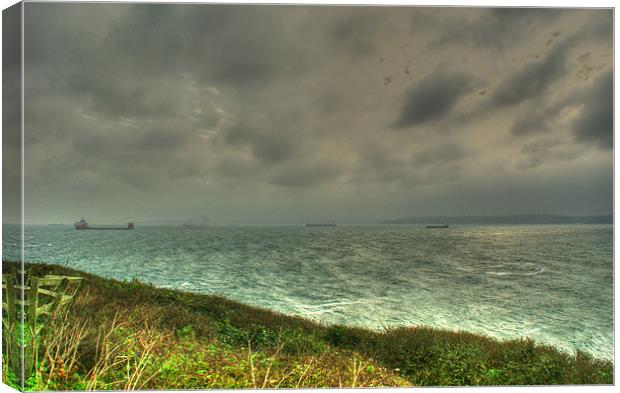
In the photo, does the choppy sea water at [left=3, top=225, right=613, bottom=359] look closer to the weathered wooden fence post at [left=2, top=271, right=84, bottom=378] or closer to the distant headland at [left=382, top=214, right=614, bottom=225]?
the distant headland at [left=382, top=214, right=614, bottom=225]

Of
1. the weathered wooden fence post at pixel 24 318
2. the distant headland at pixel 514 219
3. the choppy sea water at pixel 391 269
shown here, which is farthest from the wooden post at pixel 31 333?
the distant headland at pixel 514 219

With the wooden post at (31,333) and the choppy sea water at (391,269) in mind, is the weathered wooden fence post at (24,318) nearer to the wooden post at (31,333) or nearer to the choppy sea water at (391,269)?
the wooden post at (31,333)

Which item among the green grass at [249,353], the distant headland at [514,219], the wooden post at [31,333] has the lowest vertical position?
the green grass at [249,353]

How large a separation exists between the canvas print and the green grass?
32mm

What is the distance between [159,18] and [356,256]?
501 centimetres

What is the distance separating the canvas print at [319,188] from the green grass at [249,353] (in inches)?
1.3

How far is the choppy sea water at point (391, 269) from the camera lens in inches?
222

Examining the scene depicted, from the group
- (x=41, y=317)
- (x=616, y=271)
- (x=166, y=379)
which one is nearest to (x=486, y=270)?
(x=616, y=271)

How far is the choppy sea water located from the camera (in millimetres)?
5633

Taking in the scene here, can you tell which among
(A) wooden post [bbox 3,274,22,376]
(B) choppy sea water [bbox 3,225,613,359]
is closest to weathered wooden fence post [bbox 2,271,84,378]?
(A) wooden post [bbox 3,274,22,376]

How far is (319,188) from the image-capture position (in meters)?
6.91

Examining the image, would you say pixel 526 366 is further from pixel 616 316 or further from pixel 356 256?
pixel 356 256

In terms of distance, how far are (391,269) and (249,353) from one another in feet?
10.5

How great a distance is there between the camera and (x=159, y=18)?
18.3 ft
